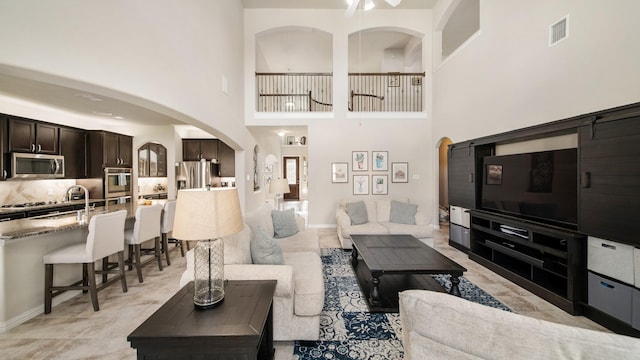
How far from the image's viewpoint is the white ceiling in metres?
2.26

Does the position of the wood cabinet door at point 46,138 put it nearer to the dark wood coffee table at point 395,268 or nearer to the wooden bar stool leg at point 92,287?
the wooden bar stool leg at point 92,287

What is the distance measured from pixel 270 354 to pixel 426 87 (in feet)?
21.2

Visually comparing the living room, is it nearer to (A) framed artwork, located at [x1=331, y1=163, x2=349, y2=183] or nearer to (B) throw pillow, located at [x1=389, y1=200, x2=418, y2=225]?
(A) framed artwork, located at [x1=331, y1=163, x2=349, y2=183]

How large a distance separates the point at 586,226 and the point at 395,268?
1863mm

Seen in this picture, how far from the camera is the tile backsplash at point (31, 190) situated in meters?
4.25

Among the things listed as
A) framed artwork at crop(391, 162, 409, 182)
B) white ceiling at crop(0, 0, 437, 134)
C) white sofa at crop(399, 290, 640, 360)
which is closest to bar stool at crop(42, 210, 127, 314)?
white ceiling at crop(0, 0, 437, 134)

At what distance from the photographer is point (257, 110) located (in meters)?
6.37

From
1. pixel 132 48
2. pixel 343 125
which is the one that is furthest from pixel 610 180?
pixel 343 125

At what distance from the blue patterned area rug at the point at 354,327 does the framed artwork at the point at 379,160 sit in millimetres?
3524

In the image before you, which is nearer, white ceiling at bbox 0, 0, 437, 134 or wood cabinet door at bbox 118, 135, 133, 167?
white ceiling at bbox 0, 0, 437, 134

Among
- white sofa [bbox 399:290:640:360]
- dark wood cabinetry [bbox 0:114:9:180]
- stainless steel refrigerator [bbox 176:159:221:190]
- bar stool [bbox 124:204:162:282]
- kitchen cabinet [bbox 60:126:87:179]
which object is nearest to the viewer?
white sofa [bbox 399:290:640:360]

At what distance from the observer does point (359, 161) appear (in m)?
6.43

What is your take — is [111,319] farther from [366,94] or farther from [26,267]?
[366,94]

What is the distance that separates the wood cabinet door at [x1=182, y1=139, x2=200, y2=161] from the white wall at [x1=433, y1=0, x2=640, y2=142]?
6971 millimetres
